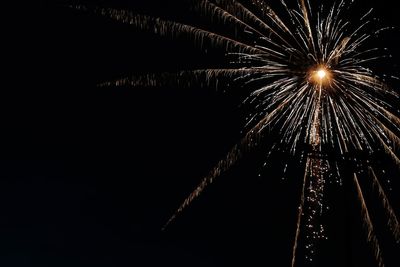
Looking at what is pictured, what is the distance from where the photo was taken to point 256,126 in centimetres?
A: 1440

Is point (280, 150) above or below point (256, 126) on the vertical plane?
below

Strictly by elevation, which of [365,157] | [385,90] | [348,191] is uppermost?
[385,90]

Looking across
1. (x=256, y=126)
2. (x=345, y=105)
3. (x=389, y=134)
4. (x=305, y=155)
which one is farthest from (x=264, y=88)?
(x=305, y=155)

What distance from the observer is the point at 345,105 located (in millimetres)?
13836

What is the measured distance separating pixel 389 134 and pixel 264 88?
2.88 meters

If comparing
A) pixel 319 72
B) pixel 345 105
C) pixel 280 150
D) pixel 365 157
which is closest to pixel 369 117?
pixel 345 105

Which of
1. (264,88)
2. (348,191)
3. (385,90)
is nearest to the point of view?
(348,191)

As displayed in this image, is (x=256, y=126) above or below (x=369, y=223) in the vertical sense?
above

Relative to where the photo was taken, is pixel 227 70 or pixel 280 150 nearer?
pixel 280 150

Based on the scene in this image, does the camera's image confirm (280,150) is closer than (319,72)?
Yes

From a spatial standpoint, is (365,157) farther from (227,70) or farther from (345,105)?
(227,70)

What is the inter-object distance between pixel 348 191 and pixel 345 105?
14.0 feet

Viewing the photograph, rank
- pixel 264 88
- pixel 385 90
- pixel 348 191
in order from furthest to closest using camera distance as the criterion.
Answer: pixel 264 88, pixel 385 90, pixel 348 191

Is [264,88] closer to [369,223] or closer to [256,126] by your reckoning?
[256,126]
